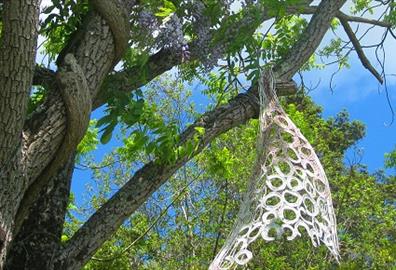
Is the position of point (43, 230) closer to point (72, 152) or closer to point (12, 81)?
point (72, 152)

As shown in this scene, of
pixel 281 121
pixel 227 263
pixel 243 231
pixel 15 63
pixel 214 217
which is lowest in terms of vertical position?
pixel 227 263

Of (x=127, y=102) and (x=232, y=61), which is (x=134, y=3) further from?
(x=232, y=61)

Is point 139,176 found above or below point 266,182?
above

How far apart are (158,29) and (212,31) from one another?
0.42m

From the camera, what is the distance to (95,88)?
2637 mm

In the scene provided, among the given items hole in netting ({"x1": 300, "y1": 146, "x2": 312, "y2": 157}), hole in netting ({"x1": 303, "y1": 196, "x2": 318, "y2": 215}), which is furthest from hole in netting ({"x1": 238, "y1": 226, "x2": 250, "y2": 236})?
hole in netting ({"x1": 300, "y1": 146, "x2": 312, "y2": 157})

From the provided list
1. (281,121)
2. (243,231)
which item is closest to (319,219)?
(243,231)

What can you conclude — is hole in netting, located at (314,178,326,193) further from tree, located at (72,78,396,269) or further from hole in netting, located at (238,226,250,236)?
tree, located at (72,78,396,269)

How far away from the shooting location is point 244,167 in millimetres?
7609

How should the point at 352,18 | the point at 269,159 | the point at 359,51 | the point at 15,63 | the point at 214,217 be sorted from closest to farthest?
the point at 15,63
the point at 269,159
the point at 352,18
the point at 359,51
the point at 214,217

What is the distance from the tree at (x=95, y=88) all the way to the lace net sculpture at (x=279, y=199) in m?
0.36

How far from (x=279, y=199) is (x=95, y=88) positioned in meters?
0.78

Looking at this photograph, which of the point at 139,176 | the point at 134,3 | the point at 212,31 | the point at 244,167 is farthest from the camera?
the point at 244,167

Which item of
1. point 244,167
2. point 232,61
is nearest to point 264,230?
point 232,61
